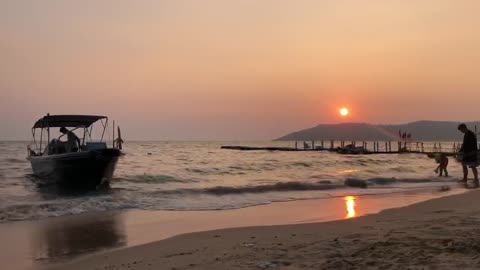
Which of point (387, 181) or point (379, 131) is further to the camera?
point (379, 131)

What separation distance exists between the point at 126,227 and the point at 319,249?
5.18 metres

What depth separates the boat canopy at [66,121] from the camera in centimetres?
2017

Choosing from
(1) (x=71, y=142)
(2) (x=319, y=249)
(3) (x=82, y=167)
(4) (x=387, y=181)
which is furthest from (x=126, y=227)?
(4) (x=387, y=181)

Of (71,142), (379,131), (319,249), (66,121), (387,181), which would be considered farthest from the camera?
(379,131)

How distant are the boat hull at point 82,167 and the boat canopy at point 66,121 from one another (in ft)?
6.06

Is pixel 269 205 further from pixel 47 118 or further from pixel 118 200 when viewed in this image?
pixel 47 118

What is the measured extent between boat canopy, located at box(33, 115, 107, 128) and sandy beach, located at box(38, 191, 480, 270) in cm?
1359

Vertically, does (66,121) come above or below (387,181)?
above

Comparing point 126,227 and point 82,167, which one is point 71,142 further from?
point 126,227

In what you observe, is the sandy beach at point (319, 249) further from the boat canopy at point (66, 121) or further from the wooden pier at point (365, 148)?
the wooden pier at point (365, 148)

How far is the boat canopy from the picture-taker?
66.2 ft

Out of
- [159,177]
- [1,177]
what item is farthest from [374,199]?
[1,177]

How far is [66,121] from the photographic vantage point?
20734mm

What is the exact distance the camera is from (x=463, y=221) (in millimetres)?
7551
